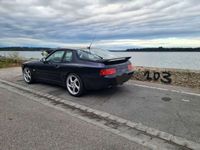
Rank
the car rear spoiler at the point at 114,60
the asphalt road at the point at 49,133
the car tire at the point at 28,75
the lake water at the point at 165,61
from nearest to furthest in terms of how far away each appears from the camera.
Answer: the asphalt road at the point at 49,133, the car rear spoiler at the point at 114,60, the car tire at the point at 28,75, the lake water at the point at 165,61

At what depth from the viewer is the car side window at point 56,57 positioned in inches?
257

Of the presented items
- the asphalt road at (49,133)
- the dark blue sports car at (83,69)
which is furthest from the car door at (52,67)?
the asphalt road at (49,133)

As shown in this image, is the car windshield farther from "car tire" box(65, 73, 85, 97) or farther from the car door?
the car door

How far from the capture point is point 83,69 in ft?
18.5

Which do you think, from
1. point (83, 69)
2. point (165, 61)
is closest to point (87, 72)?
point (83, 69)

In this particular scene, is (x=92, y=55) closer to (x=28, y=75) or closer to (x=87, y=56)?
(x=87, y=56)

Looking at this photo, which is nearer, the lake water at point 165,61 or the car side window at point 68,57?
the car side window at point 68,57

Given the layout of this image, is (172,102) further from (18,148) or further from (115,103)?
(18,148)

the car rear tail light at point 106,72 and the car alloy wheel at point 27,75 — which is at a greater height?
the car rear tail light at point 106,72

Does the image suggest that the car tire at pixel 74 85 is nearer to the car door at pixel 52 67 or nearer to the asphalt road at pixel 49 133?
the car door at pixel 52 67

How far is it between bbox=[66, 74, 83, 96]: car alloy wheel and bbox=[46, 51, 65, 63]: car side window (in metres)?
0.78

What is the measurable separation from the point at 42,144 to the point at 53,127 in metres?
0.64

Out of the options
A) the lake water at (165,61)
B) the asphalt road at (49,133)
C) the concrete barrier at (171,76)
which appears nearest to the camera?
the asphalt road at (49,133)

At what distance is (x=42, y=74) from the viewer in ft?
23.3
